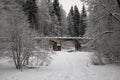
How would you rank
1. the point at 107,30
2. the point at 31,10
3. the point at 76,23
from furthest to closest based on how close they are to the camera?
the point at 76,23 → the point at 31,10 → the point at 107,30

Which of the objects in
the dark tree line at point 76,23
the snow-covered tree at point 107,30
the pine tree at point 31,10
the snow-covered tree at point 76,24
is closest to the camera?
the snow-covered tree at point 107,30

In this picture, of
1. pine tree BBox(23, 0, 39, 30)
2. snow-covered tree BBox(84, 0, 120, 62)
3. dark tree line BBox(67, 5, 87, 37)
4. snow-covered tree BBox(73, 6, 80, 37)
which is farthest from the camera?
snow-covered tree BBox(73, 6, 80, 37)

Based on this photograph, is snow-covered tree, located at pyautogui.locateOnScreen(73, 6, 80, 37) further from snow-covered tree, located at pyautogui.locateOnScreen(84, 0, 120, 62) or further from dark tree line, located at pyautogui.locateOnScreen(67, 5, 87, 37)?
snow-covered tree, located at pyautogui.locateOnScreen(84, 0, 120, 62)

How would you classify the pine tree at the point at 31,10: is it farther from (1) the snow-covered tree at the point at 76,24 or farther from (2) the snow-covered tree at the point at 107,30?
(2) the snow-covered tree at the point at 107,30

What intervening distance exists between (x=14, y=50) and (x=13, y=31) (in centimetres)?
140

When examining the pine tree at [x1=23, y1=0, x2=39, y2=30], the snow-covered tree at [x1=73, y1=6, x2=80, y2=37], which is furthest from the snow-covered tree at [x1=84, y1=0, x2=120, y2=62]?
the snow-covered tree at [x1=73, y1=6, x2=80, y2=37]

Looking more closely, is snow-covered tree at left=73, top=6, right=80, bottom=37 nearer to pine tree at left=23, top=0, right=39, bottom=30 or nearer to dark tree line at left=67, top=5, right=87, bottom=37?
dark tree line at left=67, top=5, right=87, bottom=37

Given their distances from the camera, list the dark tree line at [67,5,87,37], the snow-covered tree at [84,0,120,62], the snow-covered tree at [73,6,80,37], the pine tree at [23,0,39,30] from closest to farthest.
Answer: the snow-covered tree at [84,0,120,62], the pine tree at [23,0,39,30], the dark tree line at [67,5,87,37], the snow-covered tree at [73,6,80,37]

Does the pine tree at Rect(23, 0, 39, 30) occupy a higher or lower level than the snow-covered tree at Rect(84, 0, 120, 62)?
higher

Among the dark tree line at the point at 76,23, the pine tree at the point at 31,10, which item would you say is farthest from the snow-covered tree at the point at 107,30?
the dark tree line at the point at 76,23

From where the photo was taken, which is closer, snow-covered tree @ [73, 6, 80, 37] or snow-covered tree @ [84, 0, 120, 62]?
snow-covered tree @ [84, 0, 120, 62]

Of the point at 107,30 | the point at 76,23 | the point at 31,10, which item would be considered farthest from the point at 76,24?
the point at 107,30

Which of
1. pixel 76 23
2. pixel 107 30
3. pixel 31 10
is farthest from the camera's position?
pixel 76 23

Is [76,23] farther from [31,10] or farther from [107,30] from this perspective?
[107,30]
